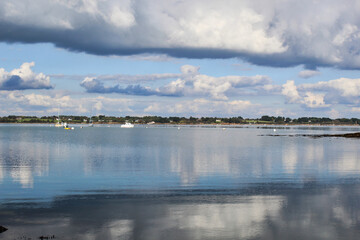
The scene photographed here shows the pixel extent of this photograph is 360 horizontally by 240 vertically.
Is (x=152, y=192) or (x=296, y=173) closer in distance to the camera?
(x=152, y=192)

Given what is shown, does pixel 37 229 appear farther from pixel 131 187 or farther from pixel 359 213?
pixel 359 213

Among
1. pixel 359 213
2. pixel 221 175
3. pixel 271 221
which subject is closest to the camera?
pixel 271 221

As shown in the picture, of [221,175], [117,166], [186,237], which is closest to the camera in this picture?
[186,237]

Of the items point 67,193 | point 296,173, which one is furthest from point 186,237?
point 296,173

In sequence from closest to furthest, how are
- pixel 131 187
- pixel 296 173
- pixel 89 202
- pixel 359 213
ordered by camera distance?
1. pixel 359 213
2. pixel 89 202
3. pixel 131 187
4. pixel 296 173

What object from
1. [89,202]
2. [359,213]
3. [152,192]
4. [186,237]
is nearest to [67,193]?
[89,202]

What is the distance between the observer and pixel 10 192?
3142 cm

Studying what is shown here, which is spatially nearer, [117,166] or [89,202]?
[89,202]

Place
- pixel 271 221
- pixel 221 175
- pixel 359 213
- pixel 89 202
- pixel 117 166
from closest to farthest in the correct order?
pixel 271 221 → pixel 359 213 → pixel 89 202 → pixel 221 175 → pixel 117 166

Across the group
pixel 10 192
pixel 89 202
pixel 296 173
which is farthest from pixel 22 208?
pixel 296 173

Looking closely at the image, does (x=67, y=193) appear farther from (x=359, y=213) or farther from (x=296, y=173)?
(x=296, y=173)

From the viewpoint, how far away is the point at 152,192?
3209 cm

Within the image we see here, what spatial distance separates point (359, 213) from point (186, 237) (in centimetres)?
1257

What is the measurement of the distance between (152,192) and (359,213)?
16.1 meters
